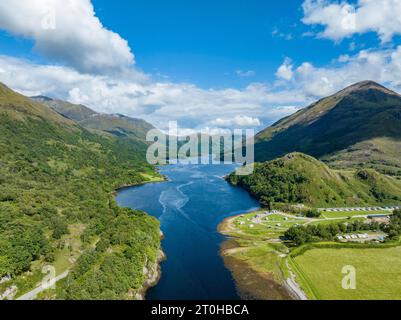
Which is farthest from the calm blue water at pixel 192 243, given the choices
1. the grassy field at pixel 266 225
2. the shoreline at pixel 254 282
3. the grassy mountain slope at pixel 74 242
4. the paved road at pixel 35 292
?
the paved road at pixel 35 292

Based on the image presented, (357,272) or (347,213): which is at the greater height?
(347,213)

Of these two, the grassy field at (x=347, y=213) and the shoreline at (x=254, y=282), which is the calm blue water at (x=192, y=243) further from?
the grassy field at (x=347, y=213)

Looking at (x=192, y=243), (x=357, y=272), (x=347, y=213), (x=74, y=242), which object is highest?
(x=74, y=242)

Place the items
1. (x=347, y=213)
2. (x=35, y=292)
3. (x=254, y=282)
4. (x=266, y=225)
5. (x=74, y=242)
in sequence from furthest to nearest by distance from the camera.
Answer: (x=347, y=213)
(x=266, y=225)
(x=74, y=242)
(x=254, y=282)
(x=35, y=292)

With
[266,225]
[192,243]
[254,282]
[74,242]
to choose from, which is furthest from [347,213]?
[74,242]

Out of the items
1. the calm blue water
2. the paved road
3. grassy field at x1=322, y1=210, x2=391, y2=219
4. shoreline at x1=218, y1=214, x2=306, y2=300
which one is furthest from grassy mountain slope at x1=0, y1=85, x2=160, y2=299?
grassy field at x1=322, y1=210, x2=391, y2=219

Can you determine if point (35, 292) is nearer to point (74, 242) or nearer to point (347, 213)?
point (74, 242)

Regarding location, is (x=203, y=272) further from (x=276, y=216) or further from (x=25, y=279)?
(x=276, y=216)
